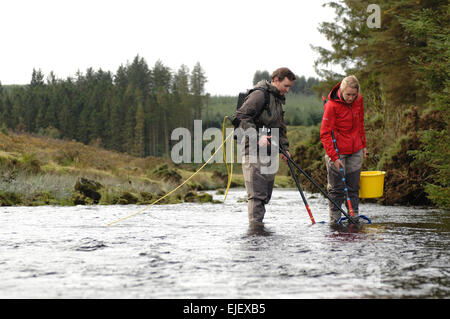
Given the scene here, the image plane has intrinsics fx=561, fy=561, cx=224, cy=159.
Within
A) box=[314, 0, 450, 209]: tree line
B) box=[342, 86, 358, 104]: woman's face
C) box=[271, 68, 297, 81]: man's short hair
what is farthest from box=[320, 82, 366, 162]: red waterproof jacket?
box=[314, 0, 450, 209]: tree line

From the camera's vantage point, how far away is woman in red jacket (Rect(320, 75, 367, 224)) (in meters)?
8.64

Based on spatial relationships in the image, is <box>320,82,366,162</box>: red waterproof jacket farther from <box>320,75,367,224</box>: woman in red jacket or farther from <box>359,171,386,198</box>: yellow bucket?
<box>359,171,386,198</box>: yellow bucket

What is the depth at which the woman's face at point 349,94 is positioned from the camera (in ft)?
27.5

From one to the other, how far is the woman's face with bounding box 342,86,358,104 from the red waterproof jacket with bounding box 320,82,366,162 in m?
0.13

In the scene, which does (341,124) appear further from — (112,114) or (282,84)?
(112,114)

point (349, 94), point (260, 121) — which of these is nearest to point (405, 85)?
point (349, 94)

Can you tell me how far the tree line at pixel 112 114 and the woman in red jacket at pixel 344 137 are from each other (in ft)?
277

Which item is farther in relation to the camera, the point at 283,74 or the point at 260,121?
the point at 260,121

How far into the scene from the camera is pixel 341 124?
8789mm

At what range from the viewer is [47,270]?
5.23 metres

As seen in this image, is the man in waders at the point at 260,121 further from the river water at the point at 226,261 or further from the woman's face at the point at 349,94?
the woman's face at the point at 349,94

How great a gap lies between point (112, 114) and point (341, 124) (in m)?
93.8
